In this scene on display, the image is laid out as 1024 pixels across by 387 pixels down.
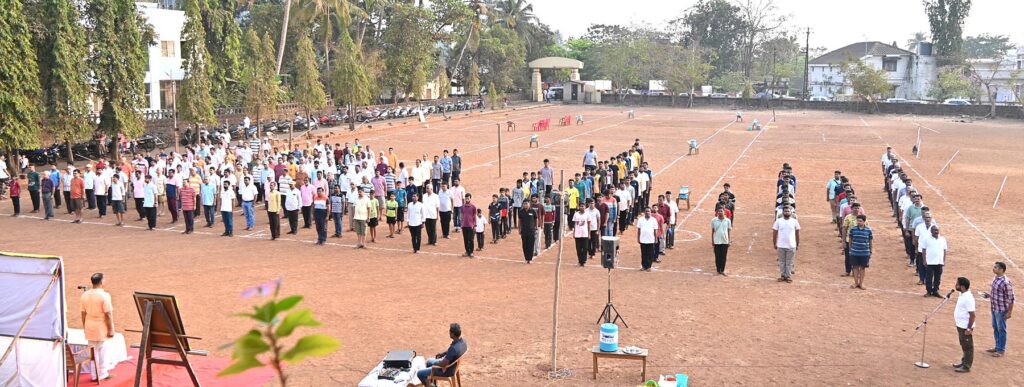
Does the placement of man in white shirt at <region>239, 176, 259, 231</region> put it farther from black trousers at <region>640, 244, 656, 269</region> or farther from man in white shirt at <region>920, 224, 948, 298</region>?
man in white shirt at <region>920, 224, 948, 298</region>

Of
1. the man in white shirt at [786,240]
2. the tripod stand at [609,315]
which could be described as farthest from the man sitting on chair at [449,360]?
the man in white shirt at [786,240]

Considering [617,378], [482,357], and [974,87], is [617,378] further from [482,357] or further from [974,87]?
[974,87]

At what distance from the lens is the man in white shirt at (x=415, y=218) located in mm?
17188

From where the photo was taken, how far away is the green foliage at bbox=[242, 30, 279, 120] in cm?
3912

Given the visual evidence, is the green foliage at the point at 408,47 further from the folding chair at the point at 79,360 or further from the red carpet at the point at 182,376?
the folding chair at the point at 79,360

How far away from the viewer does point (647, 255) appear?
16.0 metres

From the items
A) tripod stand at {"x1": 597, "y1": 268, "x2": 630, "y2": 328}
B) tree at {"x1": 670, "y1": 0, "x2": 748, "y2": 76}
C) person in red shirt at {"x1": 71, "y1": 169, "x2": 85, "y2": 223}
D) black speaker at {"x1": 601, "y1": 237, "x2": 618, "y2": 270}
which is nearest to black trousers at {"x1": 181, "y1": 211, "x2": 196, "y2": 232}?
person in red shirt at {"x1": 71, "y1": 169, "x2": 85, "y2": 223}

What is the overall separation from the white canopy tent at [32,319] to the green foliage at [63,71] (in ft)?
71.4

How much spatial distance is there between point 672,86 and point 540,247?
213ft

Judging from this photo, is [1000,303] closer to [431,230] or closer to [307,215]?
[431,230]

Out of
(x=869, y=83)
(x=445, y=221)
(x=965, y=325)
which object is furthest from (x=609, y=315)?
(x=869, y=83)

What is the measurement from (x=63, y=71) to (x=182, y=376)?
836 inches

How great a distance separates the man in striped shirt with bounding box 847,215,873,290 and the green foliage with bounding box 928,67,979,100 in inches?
2479

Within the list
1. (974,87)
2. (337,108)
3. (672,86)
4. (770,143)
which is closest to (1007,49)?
(974,87)
